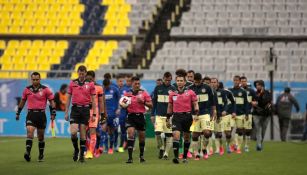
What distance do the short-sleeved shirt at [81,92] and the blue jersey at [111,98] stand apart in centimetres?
473

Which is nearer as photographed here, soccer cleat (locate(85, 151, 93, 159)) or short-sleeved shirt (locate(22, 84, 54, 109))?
short-sleeved shirt (locate(22, 84, 54, 109))

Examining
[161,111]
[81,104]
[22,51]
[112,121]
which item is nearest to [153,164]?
[81,104]

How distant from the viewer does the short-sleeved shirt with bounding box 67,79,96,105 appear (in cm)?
2092

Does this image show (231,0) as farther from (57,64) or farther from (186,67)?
(57,64)

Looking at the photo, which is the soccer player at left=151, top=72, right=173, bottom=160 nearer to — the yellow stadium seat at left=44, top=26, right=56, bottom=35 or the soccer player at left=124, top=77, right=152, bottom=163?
the soccer player at left=124, top=77, right=152, bottom=163

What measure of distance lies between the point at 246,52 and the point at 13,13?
14.9 meters

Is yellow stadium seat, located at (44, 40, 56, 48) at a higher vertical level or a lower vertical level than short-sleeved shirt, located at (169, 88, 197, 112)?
higher

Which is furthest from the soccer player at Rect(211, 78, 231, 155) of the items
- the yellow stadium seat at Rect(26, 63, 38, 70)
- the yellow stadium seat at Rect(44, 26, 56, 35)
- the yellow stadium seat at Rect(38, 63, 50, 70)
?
the yellow stadium seat at Rect(44, 26, 56, 35)

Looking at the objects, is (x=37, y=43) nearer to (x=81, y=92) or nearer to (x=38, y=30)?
(x=38, y=30)

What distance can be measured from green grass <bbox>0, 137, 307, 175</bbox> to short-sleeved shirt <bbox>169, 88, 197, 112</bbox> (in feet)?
4.43

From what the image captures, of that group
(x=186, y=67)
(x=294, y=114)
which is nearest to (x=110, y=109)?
(x=294, y=114)

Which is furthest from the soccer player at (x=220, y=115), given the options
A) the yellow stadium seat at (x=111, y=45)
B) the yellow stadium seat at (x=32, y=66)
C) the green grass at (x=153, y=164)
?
the yellow stadium seat at (x=32, y=66)

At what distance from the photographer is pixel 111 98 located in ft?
84.6

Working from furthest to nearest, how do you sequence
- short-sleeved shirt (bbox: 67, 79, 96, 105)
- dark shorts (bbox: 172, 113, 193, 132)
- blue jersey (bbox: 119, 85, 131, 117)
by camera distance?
blue jersey (bbox: 119, 85, 131, 117), short-sleeved shirt (bbox: 67, 79, 96, 105), dark shorts (bbox: 172, 113, 193, 132)
